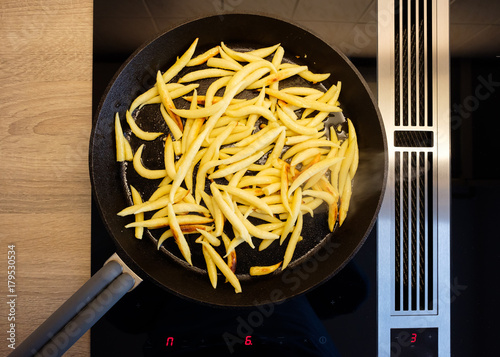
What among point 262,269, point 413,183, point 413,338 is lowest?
point 413,338

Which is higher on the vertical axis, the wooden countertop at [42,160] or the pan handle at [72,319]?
the wooden countertop at [42,160]

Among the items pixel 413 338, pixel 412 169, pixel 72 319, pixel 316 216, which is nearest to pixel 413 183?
pixel 412 169

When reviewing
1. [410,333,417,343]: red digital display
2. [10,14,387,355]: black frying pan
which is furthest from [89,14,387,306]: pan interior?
[410,333,417,343]: red digital display

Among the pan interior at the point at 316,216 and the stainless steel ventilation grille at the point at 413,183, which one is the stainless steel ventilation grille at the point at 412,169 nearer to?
the stainless steel ventilation grille at the point at 413,183

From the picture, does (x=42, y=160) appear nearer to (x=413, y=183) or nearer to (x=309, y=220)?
(x=309, y=220)

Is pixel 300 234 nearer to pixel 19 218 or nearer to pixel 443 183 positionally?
pixel 443 183

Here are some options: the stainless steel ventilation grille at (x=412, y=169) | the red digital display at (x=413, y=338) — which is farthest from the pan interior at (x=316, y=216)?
the red digital display at (x=413, y=338)

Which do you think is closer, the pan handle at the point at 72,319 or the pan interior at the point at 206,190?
the pan handle at the point at 72,319

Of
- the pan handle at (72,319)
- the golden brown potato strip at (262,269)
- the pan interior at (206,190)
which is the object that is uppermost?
the pan interior at (206,190)
